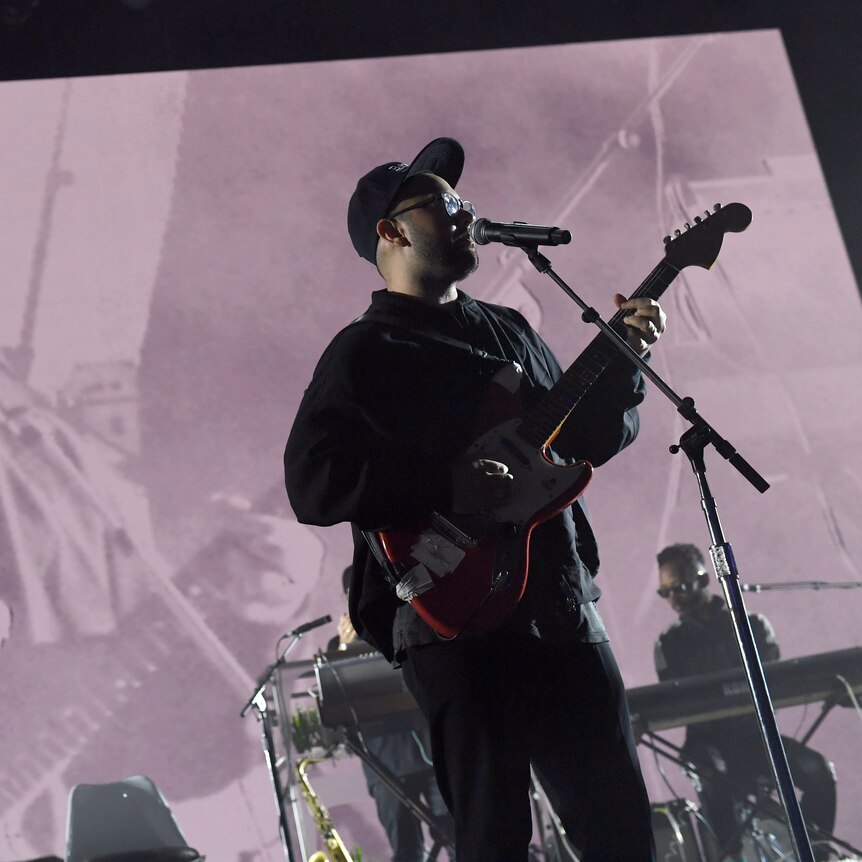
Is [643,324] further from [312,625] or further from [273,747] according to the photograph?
[273,747]

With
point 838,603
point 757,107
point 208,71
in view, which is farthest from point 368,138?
point 838,603

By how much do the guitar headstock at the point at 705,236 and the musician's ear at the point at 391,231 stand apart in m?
0.52

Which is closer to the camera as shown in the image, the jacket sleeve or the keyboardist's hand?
the jacket sleeve

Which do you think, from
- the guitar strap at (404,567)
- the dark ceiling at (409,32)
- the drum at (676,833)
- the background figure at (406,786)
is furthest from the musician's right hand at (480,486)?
the dark ceiling at (409,32)

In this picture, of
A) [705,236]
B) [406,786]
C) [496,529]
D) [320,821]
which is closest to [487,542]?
[496,529]

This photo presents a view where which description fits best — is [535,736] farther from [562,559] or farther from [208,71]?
[208,71]

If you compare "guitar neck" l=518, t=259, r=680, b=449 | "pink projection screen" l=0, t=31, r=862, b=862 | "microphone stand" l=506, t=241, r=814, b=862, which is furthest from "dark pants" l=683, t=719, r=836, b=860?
"guitar neck" l=518, t=259, r=680, b=449

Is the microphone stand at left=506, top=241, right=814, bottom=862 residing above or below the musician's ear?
below

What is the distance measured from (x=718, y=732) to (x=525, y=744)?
2621 mm

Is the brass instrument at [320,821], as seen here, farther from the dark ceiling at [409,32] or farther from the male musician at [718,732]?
the dark ceiling at [409,32]

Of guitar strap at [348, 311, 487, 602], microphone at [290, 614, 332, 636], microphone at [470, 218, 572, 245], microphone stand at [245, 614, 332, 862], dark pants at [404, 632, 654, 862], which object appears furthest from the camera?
microphone at [290, 614, 332, 636]

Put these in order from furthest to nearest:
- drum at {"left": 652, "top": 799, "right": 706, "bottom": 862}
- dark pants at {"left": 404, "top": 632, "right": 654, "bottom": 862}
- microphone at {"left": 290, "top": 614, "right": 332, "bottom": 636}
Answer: drum at {"left": 652, "top": 799, "right": 706, "bottom": 862}
microphone at {"left": 290, "top": 614, "right": 332, "bottom": 636}
dark pants at {"left": 404, "top": 632, "right": 654, "bottom": 862}

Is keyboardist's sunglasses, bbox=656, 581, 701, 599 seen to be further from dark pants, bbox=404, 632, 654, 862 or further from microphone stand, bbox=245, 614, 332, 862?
dark pants, bbox=404, 632, 654, 862

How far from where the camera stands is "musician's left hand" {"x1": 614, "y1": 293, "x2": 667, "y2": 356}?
1.74 meters
